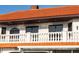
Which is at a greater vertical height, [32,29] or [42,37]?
[32,29]

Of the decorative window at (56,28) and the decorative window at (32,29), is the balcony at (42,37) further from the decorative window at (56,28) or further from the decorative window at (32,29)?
the decorative window at (32,29)

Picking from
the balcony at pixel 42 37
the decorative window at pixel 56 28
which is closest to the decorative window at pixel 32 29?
the decorative window at pixel 56 28

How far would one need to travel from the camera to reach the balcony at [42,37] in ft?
62.4

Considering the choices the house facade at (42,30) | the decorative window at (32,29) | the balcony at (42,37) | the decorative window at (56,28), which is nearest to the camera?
the balcony at (42,37)

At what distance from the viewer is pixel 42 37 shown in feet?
64.8

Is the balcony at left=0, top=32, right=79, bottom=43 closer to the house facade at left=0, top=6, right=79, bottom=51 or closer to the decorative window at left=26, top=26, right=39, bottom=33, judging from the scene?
the house facade at left=0, top=6, right=79, bottom=51

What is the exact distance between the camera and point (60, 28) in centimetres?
2211

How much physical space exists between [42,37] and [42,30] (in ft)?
9.26

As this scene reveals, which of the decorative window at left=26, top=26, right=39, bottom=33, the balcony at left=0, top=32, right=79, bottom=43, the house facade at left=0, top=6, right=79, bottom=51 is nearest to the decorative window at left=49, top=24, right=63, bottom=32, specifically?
the house facade at left=0, top=6, right=79, bottom=51

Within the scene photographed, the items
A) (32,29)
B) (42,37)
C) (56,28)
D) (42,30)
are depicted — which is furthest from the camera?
(32,29)

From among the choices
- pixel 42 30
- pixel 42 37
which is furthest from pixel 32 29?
pixel 42 37

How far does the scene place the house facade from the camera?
63.1 feet

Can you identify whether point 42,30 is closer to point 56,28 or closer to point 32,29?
point 32,29
